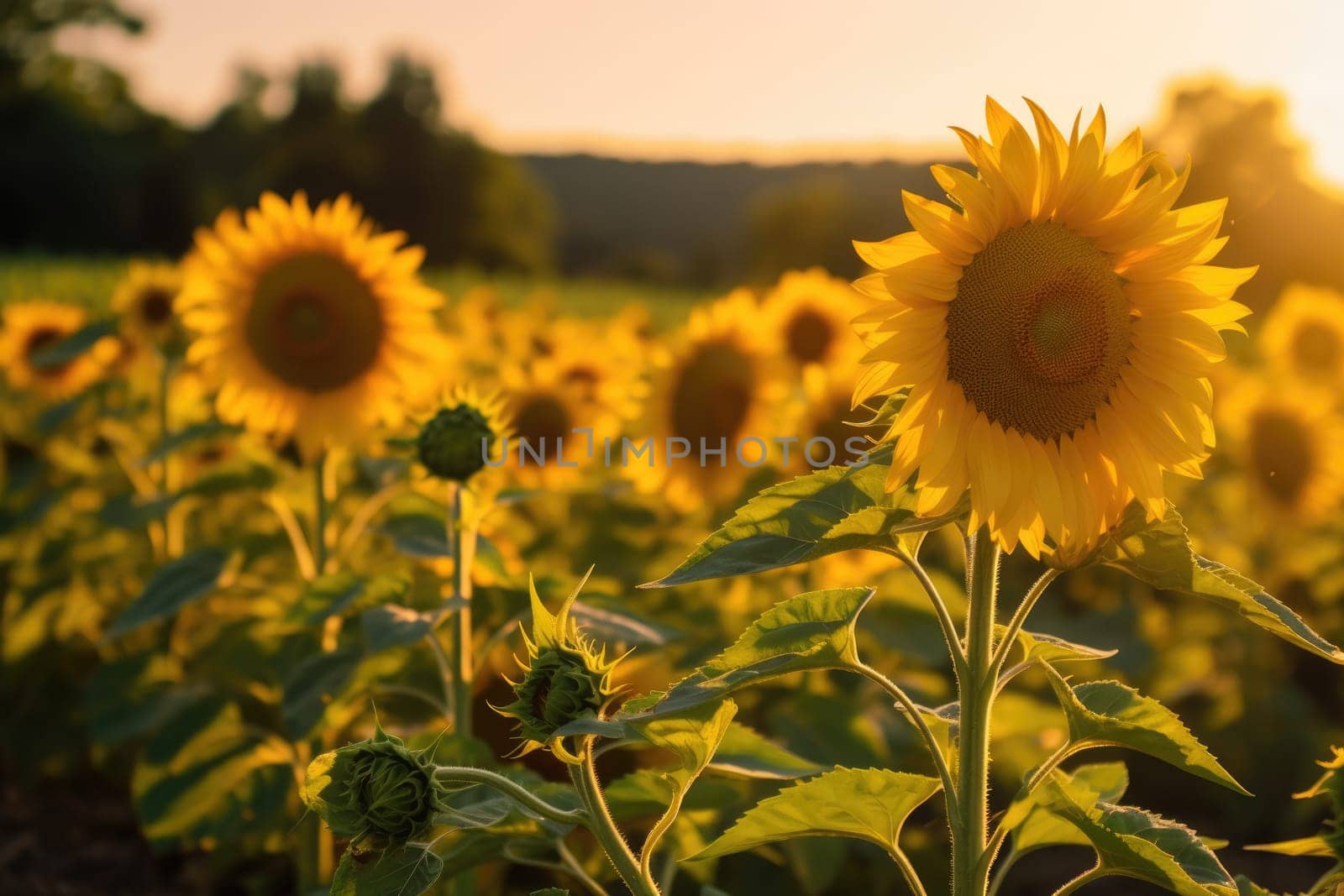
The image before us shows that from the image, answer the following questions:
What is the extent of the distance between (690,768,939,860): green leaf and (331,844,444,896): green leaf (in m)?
0.32

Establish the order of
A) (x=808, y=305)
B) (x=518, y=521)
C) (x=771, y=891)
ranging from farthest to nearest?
(x=808, y=305), (x=518, y=521), (x=771, y=891)

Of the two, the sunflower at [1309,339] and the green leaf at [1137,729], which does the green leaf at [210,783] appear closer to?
the green leaf at [1137,729]

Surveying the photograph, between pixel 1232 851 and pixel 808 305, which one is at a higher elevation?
pixel 808 305

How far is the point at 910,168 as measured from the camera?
2119 inches

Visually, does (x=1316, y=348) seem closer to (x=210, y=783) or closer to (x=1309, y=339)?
(x=1309, y=339)

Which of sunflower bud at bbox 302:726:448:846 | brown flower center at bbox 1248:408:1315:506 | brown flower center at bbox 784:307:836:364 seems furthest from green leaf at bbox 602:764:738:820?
brown flower center at bbox 1248:408:1315:506

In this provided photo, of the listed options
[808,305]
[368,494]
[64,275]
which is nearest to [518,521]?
[368,494]

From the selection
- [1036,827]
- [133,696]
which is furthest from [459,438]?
[133,696]

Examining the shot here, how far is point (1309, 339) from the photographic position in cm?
707

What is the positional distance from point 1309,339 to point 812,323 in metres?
3.66

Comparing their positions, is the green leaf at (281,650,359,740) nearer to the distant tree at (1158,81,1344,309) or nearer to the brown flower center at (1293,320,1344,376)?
the brown flower center at (1293,320,1344,376)

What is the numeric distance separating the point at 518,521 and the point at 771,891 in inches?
57.5

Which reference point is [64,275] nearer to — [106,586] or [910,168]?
[106,586]

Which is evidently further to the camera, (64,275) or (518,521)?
(64,275)
